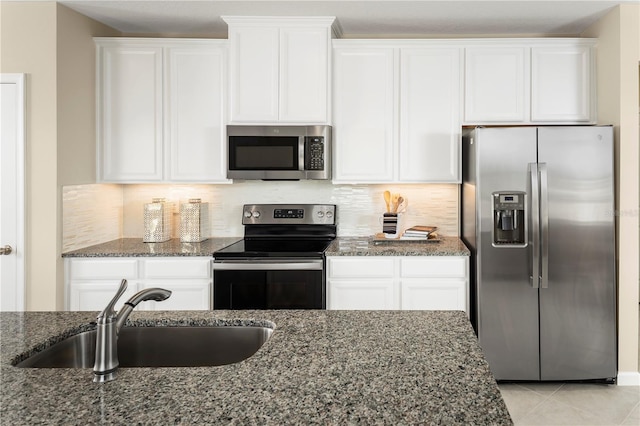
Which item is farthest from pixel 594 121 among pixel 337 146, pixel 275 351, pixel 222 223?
pixel 275 351

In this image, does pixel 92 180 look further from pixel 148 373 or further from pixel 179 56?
pixel 148 373

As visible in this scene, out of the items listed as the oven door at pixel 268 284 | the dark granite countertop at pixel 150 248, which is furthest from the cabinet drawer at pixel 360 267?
the dark granite countertop at pixel 150 248

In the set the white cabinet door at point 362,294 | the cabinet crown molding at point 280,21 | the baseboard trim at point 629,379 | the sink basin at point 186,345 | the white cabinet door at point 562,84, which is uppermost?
the cabinet crown molding at point 280,21

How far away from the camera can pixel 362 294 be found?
3.19 metres

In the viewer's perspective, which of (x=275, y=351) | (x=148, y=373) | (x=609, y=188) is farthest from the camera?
(x=609, y=188)

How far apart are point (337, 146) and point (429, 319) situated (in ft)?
6.93

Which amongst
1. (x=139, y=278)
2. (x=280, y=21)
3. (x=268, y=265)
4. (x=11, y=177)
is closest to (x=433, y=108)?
(x=280, y=21)

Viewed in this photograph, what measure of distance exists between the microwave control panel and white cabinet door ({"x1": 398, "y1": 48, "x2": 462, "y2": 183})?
1.96 feet

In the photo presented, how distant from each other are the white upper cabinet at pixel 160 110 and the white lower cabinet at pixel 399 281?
119 cm

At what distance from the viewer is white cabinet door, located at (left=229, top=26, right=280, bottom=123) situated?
Answer: 3.43 metres

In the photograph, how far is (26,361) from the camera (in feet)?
4.25

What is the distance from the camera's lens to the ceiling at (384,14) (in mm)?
3164

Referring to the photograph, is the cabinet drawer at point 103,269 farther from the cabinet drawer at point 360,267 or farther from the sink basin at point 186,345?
the sink basin at point 186,345

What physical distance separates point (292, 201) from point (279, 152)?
1.89 feet
